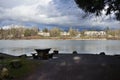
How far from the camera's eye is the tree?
17406mm

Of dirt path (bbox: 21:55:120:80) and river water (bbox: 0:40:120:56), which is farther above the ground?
dirt path (bbox: 21:55:120:80)

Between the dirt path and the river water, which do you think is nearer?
the dirt path

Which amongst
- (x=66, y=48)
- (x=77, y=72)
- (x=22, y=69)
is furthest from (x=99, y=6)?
(x=66, y=48)

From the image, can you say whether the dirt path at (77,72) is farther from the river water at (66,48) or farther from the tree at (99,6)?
the river water at (66,48)

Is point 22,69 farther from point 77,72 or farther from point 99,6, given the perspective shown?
point 99,6

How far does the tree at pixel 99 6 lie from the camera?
17406 mm

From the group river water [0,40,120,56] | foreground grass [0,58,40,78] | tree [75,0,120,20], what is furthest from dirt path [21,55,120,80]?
river water [0,40,120,56]

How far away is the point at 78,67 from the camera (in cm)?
1755

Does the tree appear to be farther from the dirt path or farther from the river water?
the river water

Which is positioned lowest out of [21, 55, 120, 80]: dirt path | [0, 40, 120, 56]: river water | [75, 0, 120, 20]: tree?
[0, 40, 120, 56]: river water

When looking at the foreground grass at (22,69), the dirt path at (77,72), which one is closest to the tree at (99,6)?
the dirt path at (77,72)

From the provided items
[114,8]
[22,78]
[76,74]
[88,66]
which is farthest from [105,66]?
[22,78]

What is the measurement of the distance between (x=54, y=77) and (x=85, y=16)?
6.10m

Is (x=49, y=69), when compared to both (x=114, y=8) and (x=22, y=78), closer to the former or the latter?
(x=22, y=78)
